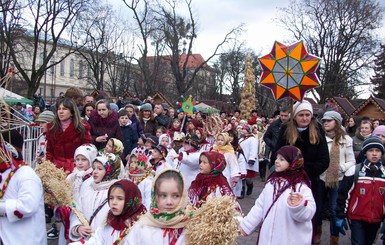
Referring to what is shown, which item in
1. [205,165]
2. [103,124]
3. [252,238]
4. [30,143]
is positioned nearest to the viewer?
[205,165]

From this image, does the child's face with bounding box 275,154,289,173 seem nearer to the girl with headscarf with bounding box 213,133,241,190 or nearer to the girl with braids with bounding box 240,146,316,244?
the girl with braids with bounding box 240,146,316,244

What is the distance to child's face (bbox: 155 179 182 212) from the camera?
3.21 meters

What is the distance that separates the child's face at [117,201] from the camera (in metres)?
3.72

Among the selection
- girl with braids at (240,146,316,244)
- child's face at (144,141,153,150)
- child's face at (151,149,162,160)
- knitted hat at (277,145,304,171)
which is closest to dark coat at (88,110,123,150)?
child's face at (144,141,153,150)

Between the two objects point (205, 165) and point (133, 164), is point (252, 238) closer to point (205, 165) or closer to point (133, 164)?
point (205, 165)

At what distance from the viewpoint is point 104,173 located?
4961 millimetres

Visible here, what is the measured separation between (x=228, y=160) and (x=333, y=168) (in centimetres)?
210

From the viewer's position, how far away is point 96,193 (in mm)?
4820

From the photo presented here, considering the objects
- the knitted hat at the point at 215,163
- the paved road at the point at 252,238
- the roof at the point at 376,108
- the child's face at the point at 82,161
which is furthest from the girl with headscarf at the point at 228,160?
the roof at the point at 376,108

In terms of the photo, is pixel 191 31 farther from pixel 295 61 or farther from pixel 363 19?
pixel 295 61

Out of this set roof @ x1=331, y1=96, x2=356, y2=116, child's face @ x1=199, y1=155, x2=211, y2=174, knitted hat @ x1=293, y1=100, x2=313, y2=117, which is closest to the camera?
knitted hat @ x1=293, y1=100, x2=313, y2=117

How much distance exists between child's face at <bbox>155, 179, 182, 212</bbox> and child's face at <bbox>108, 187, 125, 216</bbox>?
57cm

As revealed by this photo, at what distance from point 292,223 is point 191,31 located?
37.9 m

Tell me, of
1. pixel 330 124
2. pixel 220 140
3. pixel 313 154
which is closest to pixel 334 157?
pixel 330 124
